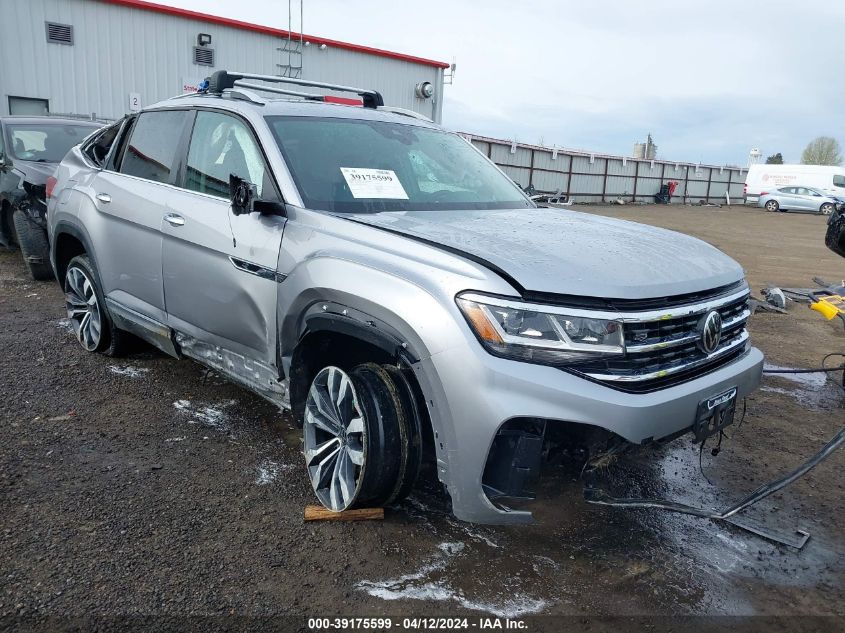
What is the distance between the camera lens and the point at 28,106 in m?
15.5

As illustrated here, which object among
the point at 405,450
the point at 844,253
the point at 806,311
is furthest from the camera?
the point at 806,311

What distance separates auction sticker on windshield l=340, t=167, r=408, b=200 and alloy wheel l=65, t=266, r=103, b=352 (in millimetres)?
2382

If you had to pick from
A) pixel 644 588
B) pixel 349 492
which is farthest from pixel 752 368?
pixel 349 492

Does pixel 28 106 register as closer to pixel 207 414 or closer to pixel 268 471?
pixel 207 414

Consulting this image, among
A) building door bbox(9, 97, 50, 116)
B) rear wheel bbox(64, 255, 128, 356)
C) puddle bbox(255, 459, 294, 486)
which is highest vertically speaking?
building door bbox(9, 97, 50, 116)

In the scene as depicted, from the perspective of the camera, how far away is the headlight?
2311 mm

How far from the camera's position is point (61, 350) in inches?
201

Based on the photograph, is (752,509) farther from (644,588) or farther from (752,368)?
(644,588)

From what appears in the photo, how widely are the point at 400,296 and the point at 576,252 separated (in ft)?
2.40

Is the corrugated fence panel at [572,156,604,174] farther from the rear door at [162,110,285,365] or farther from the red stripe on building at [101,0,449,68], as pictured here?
the rear door at [162,110,285,365]

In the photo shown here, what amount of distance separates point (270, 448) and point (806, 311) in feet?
22.1

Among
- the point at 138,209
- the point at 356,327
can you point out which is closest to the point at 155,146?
the point at 138,209

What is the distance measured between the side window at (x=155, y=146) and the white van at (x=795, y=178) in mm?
34803

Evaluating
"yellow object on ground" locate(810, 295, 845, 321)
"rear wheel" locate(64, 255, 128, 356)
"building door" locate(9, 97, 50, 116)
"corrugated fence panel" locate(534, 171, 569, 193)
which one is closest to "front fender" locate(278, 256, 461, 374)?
"rear wheel" locate(64, 255, 128, 356)
